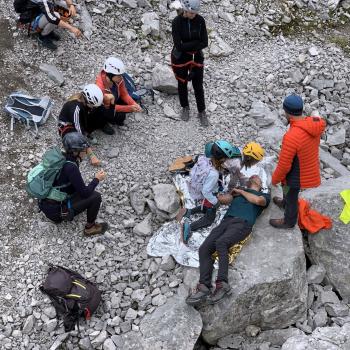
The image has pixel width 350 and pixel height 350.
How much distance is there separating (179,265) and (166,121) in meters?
3.57

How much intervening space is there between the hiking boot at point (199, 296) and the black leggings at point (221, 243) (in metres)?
Result: 0.08

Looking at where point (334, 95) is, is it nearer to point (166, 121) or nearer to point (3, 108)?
point (166, 121)

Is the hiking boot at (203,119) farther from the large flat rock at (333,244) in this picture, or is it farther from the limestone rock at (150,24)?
the limestone rock at (150,24)

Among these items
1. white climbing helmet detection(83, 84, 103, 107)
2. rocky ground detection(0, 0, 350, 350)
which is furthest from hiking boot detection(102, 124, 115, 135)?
white climbing helmet detection(83, 84, 103, 107)

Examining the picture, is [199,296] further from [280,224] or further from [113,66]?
[113,66]

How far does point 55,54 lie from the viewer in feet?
38.9

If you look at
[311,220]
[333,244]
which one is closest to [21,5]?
[311,220]

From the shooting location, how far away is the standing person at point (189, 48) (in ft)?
31.7

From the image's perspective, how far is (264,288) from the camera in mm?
8258

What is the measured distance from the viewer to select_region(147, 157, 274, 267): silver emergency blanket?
28.6ft

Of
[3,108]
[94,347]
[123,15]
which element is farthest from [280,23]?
[94,347]

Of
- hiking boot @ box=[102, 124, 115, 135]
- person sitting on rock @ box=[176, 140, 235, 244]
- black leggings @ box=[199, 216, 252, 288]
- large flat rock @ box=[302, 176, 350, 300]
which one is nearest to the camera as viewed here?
black leggings @ box=[199, 216, 252, 288]

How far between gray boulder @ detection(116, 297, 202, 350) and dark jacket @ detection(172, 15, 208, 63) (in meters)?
4.74

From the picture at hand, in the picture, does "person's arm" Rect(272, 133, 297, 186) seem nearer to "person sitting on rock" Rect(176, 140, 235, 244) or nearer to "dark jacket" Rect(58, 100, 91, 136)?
"person sitting on rock" Rect(176, 140, 235, 244)
